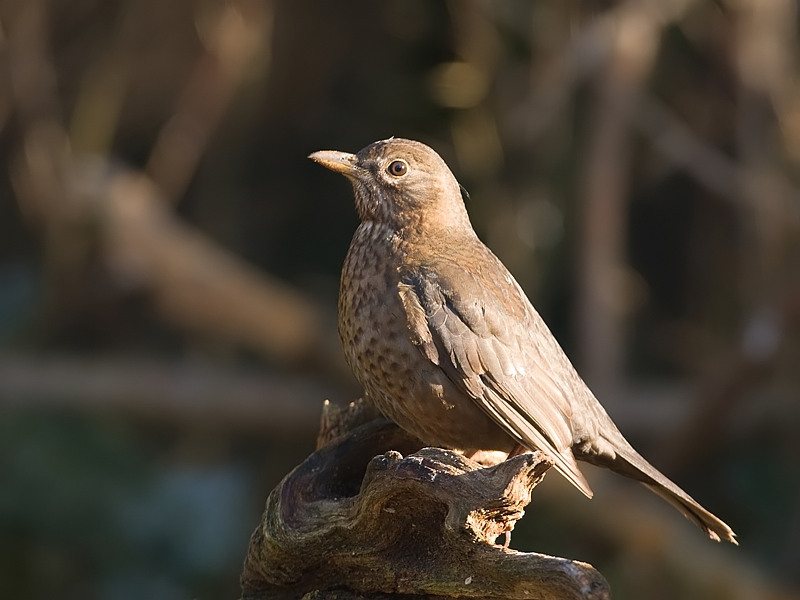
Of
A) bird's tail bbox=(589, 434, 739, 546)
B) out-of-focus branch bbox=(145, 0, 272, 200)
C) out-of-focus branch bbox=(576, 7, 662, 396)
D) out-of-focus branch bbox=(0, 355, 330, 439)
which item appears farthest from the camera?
out-of-focus branch bbox=(145, 0, 272, 200)

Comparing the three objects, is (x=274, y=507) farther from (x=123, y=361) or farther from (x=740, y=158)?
(x=740, y=158)

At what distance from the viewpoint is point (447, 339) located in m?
3.73

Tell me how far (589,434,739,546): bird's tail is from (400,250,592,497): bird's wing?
0.61ft

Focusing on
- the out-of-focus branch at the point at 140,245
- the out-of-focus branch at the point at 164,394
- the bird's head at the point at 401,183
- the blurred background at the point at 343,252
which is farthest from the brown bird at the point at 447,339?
the out-of-focus branch at the point at 164,394

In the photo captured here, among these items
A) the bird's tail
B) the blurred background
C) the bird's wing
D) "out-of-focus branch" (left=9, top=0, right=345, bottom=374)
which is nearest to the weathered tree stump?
the bird's wing

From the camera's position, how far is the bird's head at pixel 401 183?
4133mm

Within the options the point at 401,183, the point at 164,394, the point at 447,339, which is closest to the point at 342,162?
the point at 401,183

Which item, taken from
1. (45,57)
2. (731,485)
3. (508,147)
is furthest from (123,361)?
(731,485)

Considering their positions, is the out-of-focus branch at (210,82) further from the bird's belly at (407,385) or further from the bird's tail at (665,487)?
the bird's tail at (665,487)

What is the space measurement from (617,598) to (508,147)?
2.69 m

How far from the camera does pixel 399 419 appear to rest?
371 cm

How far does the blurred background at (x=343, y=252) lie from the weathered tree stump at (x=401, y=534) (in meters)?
3.27

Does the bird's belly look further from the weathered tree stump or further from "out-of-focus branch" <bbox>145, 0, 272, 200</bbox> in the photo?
"out-of-focus branch" <bbox>145, 0, 272, 200</bbox>

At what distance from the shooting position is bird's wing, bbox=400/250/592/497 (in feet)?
12.1
